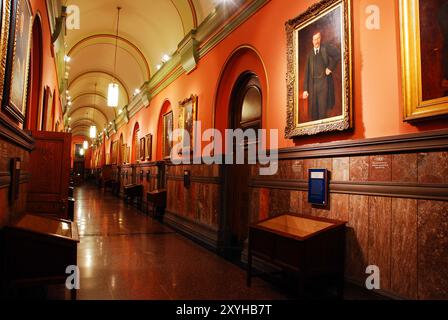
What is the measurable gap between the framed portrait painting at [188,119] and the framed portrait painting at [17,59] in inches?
182

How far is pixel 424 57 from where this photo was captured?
308 centimetres

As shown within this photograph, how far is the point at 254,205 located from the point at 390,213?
2.59m

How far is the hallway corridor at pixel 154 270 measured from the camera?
4.28 metres

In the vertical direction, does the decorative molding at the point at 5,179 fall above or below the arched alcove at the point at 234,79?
below

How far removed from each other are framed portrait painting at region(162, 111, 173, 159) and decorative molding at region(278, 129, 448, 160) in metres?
6.38

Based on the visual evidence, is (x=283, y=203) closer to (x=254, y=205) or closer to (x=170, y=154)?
(x=254, y=205)

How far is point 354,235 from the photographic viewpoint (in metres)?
3.77

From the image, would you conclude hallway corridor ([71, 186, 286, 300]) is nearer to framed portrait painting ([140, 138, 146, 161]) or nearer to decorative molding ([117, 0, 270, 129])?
decorative molding ([117, 0, 270, 129])

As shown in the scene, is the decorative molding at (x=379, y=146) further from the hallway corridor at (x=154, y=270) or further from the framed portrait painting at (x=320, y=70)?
the hallway corridor at (x=154, y=270)

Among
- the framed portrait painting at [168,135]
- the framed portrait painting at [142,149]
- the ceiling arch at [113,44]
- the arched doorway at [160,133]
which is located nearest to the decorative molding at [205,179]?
the framed portrait painting at [168,135]

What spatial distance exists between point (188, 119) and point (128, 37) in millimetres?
5713

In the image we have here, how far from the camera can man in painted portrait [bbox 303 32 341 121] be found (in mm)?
4211

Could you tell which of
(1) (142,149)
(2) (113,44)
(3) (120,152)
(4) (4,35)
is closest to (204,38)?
(4) (4,35)

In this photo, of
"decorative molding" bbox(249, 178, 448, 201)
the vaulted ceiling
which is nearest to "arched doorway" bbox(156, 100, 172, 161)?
the vaulted ceiling
